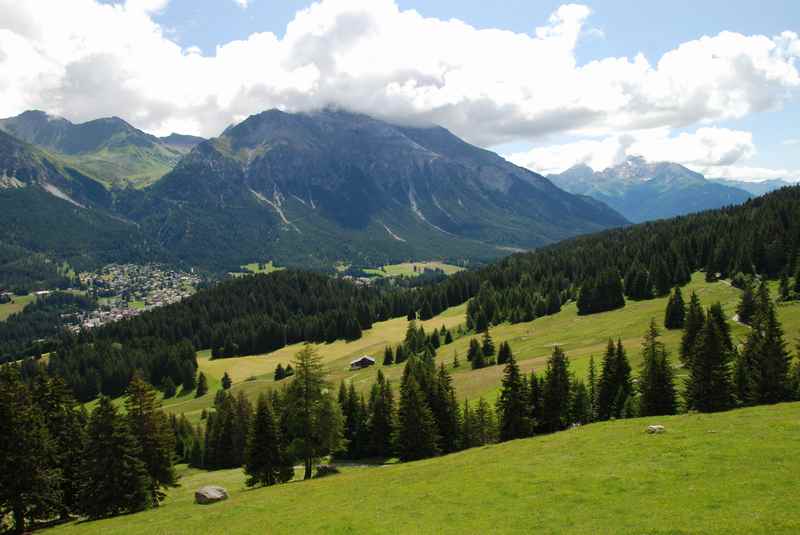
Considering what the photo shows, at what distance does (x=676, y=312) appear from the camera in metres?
107

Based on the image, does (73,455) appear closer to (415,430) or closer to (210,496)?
(210,496)

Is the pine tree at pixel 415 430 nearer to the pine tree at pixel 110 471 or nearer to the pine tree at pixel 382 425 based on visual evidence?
the pine tree at pixel 382 425

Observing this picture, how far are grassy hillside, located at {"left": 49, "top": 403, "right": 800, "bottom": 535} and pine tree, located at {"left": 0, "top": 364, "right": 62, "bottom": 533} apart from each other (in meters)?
3.00

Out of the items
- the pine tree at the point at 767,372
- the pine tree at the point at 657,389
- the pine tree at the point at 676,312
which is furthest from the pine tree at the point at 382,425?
the pine tree at the point at 676,312

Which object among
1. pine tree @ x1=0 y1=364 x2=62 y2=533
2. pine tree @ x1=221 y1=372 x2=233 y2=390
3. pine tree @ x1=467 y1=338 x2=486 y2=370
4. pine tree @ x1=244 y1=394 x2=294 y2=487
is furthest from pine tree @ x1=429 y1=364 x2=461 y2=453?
pine tree @ x1=221 y1=372 x2=233 y2=390

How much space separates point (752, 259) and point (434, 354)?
86.2 m

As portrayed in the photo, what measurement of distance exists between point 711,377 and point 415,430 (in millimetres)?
32165

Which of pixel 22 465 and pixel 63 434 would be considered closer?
pixel 22 465

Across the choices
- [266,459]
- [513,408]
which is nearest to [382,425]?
[266,459]

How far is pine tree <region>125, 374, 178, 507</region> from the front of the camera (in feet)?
176

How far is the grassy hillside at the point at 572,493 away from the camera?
27781mm

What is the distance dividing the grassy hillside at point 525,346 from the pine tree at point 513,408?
23.8 m

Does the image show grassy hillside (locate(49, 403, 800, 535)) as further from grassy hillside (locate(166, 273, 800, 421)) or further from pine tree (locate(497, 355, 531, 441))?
grassy hillside (locate(166, 273, 800, 421))

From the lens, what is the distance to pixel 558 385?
6284 centimetres
